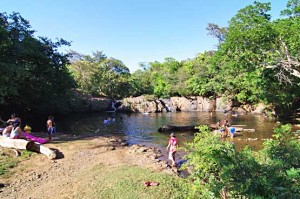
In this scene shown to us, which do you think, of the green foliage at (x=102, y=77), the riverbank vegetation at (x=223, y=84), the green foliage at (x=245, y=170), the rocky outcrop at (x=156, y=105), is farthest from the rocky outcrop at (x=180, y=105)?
the green foliage at (x=245, y=170)

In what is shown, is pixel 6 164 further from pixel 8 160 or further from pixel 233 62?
pixel 233 62

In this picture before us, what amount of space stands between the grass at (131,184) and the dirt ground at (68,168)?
17.5 inches

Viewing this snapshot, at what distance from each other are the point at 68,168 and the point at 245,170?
941 cm

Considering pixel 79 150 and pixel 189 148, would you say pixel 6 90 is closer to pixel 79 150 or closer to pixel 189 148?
pixel 79 150

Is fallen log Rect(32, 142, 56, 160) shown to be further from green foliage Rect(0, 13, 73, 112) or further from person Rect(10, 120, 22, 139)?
green foliage Rect(0, 13, 73, 112)

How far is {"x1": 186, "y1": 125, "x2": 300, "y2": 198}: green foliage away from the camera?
4215 millimetres

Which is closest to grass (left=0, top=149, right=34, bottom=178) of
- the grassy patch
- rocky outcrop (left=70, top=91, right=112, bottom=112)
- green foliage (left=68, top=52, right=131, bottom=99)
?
the grassy patch

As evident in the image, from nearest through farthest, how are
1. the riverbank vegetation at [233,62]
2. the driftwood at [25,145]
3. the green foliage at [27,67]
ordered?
the driftwood at [25,145], the riverbank vegetation at [233,62], the green foliage at [27,67]

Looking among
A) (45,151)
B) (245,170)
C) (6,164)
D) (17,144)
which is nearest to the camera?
(245,170)

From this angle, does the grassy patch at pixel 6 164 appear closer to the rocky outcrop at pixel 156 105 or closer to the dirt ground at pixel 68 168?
the dirt ground at pixel 68 168

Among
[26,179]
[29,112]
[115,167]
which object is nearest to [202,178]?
[115,167]

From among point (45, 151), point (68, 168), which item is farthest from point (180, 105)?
point (68, 168)

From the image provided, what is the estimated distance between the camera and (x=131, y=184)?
31.3 feet

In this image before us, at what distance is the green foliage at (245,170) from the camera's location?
4.21 metres
